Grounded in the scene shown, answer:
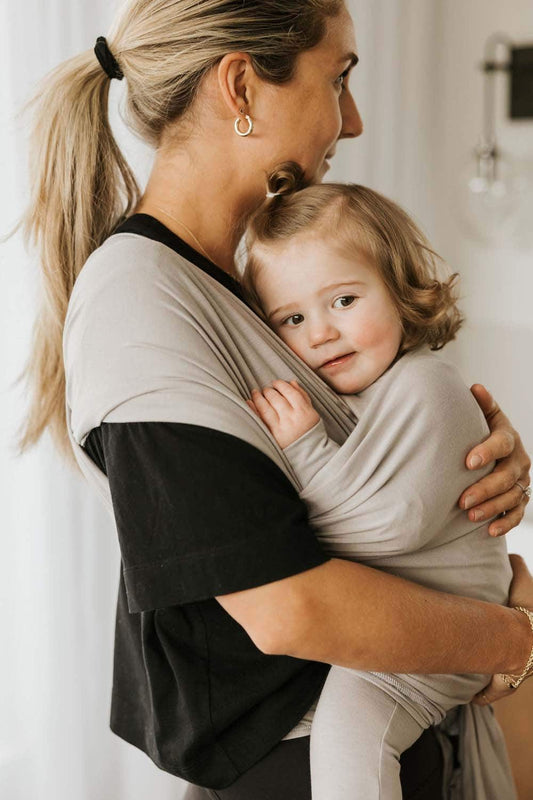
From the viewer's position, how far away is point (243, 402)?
0.91 meters

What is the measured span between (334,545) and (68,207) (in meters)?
0.59

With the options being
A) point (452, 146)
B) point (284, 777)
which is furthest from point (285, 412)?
point (452, 146)

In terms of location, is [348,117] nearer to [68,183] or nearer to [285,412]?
[68,183]

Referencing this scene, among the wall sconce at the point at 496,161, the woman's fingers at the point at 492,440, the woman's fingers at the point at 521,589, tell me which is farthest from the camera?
the wall sconce at the point at 496,161

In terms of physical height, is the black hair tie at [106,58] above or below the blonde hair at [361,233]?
above

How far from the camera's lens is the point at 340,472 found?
38.0 inches

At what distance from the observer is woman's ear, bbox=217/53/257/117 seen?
1039 mm

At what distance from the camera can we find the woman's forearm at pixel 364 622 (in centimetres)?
86

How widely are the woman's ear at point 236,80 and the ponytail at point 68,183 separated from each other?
206 mm

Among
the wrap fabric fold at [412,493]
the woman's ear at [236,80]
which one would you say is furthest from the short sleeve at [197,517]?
the woman's ear at [236,80]

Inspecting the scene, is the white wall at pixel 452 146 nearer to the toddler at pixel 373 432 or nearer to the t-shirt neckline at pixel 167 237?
the toddler at pixel 373 432

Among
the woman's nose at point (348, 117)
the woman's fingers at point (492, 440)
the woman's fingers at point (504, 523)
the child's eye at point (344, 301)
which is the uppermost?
the woman's nose at point (348, 117)

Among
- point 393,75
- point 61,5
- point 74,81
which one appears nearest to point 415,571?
point 74,81

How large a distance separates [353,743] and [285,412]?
38 cm
